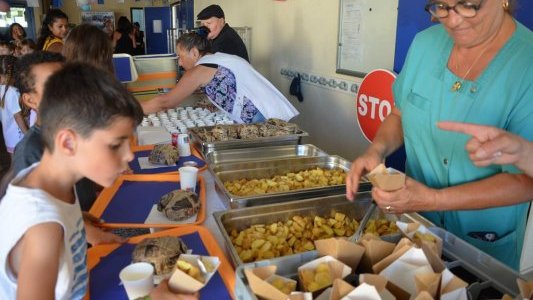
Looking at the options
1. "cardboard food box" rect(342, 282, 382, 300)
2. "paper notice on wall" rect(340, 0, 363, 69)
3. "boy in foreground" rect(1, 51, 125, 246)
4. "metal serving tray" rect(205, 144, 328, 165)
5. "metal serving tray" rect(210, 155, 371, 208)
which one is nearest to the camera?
"cardboard food box" rect(342, 282, 382, 300)

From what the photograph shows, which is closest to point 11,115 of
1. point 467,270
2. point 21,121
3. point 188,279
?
point 21,121

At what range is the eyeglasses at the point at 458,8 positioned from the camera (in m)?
0.93

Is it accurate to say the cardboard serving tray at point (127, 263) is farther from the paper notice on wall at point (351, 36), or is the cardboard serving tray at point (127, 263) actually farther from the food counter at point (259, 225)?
the paper notice on wall at point (351, 36)

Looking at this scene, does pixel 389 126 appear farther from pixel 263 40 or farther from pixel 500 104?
pixel 263 40

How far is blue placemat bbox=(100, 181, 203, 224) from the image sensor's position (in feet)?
4.19

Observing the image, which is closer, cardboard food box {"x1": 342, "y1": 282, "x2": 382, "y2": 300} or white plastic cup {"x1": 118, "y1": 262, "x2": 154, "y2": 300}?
cardboard food box {"x1": 342, "y1": 282, "x2": 382, "y2": 300}

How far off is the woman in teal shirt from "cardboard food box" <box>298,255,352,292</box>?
0.80 feet

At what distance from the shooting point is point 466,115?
1.05 meters

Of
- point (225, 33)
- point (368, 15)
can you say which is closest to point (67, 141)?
point (368, 15)

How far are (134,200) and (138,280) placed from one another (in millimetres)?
612

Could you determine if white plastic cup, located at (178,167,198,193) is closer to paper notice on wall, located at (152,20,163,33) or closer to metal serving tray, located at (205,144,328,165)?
metal serving tray, located at (205,144,328,165)

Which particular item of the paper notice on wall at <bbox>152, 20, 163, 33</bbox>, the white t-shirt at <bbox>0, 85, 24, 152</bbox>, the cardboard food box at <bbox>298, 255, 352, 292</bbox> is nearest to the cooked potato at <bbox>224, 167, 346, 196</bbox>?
the cardboard food box at <bbox>298, 255, 352, 292</bbox>

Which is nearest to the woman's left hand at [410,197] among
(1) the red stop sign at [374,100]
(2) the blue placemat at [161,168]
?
(2) the blue placemat at [161,168]

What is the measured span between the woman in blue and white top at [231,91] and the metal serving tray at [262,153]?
1.23 ft
